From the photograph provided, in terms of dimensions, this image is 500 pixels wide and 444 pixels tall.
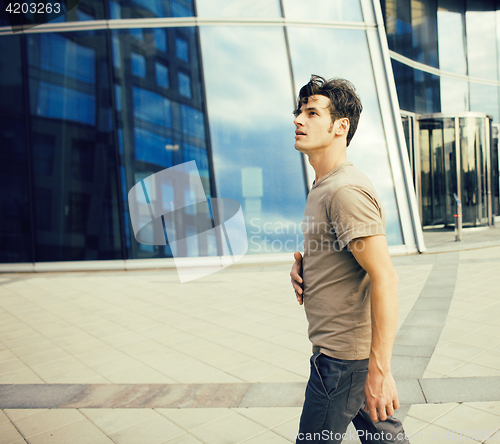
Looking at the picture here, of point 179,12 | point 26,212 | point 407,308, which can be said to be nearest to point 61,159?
point 26,212

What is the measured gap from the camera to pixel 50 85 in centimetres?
927

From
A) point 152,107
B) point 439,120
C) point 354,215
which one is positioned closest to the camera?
point 354,215

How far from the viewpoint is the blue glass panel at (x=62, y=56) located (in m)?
9.16

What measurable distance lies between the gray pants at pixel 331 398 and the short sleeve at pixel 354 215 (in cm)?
45

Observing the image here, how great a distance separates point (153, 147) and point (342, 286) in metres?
8.15

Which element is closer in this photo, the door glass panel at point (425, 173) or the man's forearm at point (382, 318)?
the man's forearm at point (382, 318)

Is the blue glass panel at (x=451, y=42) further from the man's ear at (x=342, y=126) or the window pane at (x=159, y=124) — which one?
the man's ear at (x=342, y=126)

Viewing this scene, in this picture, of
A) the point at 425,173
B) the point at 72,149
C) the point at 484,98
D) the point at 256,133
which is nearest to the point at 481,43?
the point at 484,98

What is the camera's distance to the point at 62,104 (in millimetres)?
9250

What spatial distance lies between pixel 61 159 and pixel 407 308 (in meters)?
7.71

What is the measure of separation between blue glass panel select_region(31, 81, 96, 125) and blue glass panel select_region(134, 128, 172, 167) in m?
1.12

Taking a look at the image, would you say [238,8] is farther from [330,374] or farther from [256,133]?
[330,374]

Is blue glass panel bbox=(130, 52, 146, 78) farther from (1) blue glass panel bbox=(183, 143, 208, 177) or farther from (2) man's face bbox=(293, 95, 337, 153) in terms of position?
(2) man's face bbox=(293, 95, 337, 153)

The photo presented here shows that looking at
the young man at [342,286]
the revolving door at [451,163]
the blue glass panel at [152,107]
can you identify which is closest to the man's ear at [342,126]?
the young man at [342,286]
